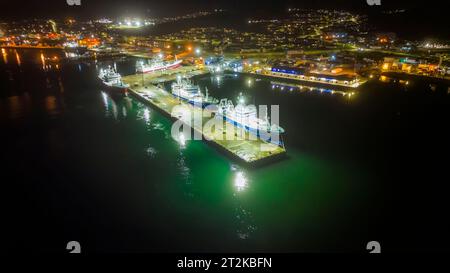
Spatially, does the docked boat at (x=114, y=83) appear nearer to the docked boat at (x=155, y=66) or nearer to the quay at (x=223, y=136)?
the quay at (x=223, y=136)

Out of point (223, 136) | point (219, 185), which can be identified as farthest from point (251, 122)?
point (219, 185)

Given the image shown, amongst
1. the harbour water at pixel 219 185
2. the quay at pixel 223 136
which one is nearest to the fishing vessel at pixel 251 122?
the quay at pixel 223 136

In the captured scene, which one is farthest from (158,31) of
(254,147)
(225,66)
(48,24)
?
(254,147)

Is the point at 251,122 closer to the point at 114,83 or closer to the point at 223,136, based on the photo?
the point at 223,136

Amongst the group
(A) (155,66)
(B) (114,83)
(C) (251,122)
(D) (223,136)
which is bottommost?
(D) (223,136)

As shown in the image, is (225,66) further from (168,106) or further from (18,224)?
(18,224)

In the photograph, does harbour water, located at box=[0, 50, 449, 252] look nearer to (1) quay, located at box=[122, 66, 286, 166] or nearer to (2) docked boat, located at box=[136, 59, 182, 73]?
(1) quay, located at box=[122, 66, 286, 166]
